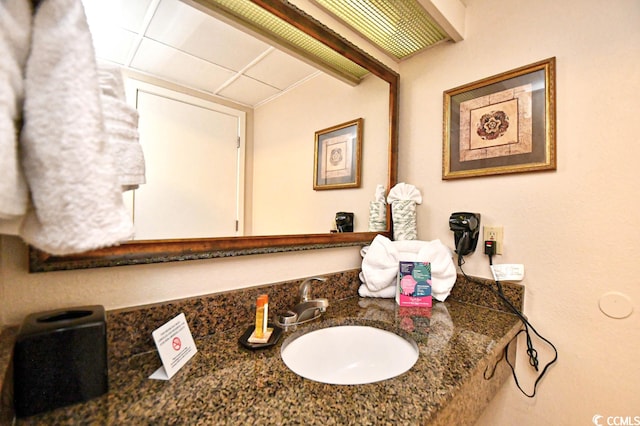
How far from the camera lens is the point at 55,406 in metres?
0.44

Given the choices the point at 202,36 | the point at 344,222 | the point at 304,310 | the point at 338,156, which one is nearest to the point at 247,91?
the point at 202,36

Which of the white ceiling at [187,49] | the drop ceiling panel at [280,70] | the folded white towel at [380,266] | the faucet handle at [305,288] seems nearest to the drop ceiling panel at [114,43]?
the white ceiling at [187,49]

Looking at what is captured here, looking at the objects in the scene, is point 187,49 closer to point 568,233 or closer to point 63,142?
point 63,142

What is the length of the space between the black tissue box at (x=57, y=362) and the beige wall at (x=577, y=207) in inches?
46.3

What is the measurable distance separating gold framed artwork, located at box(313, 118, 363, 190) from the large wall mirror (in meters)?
0.03

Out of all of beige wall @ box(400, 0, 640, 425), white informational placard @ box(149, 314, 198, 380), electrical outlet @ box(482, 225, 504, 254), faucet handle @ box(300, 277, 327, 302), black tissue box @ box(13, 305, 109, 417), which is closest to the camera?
black tissue box @ box(13, 305, 109, 417)

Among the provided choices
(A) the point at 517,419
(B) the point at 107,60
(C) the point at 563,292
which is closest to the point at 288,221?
(B) the point at 107,60

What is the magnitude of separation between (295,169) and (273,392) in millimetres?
742

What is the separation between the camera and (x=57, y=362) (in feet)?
1.44

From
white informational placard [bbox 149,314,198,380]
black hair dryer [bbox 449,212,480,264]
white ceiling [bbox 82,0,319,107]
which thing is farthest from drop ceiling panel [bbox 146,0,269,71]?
black hair dryer [bbox 449,212,480,264]

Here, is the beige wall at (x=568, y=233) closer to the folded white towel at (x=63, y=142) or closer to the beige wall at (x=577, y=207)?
the beige wall at (x=577, y=207)

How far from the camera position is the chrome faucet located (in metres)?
0.80

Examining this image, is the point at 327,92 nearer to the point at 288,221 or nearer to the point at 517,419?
the point at 288,221

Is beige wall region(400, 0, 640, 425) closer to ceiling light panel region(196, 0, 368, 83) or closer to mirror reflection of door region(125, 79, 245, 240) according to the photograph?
ceiling light panel region(196, 0, 368, 83)
